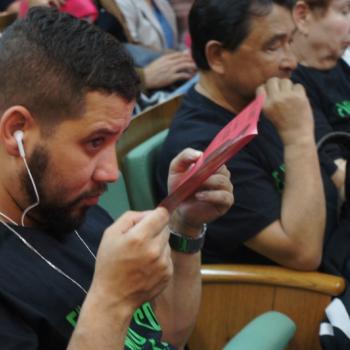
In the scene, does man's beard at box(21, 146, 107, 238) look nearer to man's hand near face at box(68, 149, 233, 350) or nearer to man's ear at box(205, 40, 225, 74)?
man's hand near face at box(68, 149, 233, 350)

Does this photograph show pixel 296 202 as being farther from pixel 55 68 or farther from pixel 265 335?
pixel 55 68

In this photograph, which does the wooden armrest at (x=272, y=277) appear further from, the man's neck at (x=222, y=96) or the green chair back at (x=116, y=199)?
the man's neck at (x=222, y=96)

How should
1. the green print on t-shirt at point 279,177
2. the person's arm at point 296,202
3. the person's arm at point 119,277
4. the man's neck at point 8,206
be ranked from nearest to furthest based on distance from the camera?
the person's arm at point 119,277 → the man's neck at point 8,206 → the person's arm at point 296,202 → the green print on t-shirt at point 279,177

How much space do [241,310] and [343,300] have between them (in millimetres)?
257

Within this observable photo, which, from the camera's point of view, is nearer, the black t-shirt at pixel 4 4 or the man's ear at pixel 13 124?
the man's ear at pixel 13 124

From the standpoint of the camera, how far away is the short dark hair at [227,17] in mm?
1479

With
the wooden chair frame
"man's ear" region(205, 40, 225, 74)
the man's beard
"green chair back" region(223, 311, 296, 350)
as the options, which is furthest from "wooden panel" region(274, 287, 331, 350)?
the man's beard

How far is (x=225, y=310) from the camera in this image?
4.77 ft

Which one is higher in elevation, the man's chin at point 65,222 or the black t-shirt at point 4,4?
the man's chin at point 65,222

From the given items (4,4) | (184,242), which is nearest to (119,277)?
(184,242)

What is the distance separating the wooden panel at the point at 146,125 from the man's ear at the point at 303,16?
0.54 m

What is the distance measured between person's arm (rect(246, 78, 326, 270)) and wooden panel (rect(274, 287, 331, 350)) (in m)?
0.07

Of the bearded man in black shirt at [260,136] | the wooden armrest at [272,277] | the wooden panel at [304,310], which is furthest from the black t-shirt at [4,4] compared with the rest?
the wooden panel at [304,310]

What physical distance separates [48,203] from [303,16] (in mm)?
1440
